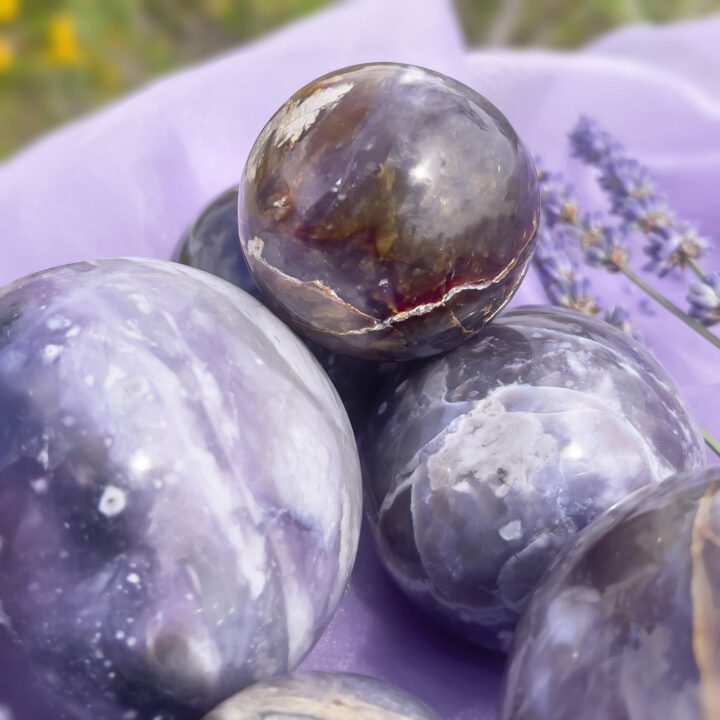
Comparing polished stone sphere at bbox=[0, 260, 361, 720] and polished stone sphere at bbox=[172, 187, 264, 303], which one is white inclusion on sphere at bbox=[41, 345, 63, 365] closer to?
polished stone sphere at bbox=[0, 260, 361, 720]

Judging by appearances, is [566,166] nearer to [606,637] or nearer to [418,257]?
[418,257]

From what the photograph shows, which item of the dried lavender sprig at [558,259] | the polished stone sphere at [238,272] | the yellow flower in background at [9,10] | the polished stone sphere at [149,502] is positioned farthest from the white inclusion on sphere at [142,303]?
the yellow flower in background at [9,10]

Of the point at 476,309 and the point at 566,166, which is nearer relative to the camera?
the point at 476,309

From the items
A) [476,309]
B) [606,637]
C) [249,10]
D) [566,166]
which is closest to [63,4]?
[249,10]

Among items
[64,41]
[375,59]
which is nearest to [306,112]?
[375,59]

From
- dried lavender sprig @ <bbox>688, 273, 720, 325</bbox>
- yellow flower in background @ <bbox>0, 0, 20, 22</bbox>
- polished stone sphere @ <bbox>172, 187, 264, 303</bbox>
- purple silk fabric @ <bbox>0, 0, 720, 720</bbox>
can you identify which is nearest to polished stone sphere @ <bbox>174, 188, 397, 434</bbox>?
polished stone sphere @ <bbox>172, 187, 264, 303</bbox>

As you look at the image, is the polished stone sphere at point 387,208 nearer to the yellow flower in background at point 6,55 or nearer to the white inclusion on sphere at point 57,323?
the white inclusion on sphere at point 57,323
